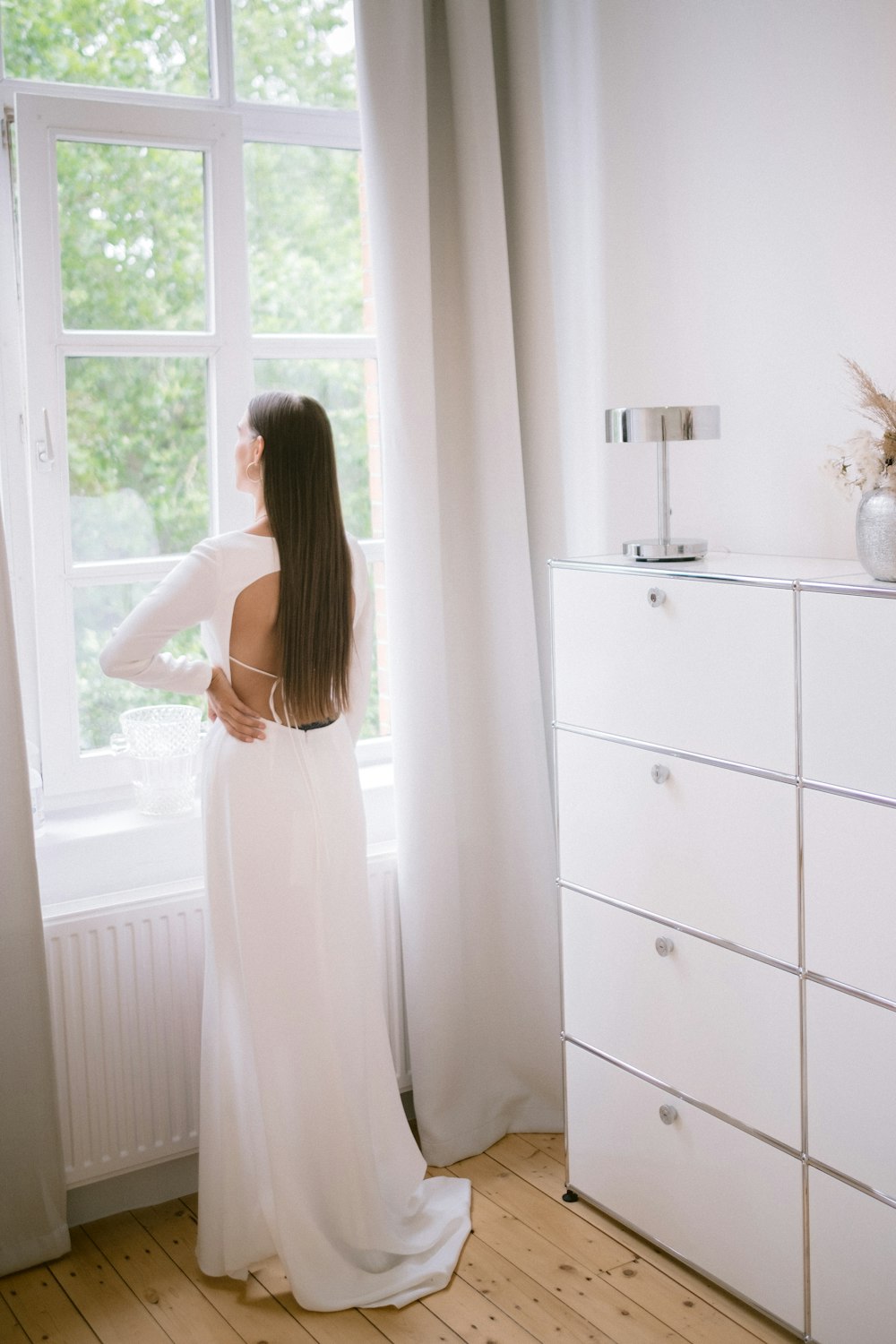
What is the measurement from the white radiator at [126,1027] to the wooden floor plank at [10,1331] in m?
0.28

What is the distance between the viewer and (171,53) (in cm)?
277

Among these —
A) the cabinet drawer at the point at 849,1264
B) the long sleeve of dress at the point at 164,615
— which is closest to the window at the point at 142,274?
the long sleeve of dress at the point at 164,615

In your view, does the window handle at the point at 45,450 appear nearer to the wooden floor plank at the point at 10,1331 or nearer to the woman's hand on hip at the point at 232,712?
the woman's hand on hip at the point at 232,712

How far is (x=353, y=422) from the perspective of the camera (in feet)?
10.2

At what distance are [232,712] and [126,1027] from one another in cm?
73

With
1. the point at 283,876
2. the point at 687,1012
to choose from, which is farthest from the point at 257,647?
the point at 687,1012

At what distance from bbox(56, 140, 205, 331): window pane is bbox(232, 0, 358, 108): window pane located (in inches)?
10.3

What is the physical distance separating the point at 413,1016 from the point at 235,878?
74 cm

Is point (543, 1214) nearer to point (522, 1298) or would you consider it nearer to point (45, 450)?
point (522, 1298)

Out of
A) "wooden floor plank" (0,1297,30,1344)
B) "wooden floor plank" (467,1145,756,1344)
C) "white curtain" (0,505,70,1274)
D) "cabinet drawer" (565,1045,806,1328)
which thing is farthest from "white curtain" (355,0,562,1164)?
"wooden floor plank" (0,1297,30,1344)

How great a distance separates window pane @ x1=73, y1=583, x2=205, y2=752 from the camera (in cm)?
278

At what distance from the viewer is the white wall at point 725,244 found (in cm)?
236

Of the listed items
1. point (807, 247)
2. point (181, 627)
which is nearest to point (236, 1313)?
point (181, 627)

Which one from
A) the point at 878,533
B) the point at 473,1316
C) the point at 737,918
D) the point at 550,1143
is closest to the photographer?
the point at 878,533
